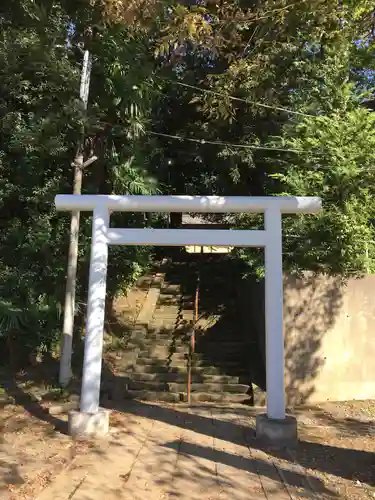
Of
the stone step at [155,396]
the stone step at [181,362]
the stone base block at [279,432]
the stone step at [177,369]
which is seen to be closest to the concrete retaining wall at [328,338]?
the stone step at [177,369]

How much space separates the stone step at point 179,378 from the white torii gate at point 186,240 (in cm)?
279

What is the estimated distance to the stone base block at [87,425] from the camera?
594 centimetres

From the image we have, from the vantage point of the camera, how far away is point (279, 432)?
5.83 meters

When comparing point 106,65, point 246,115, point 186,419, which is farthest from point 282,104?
point 186,419

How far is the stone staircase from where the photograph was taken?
8.44m

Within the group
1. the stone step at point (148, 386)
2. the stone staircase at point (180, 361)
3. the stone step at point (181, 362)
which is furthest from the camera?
the stone step at point (181, 362)

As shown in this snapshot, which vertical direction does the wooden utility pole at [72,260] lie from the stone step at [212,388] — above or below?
above

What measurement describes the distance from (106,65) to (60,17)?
114 centimetres

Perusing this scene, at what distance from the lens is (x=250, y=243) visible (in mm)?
6418

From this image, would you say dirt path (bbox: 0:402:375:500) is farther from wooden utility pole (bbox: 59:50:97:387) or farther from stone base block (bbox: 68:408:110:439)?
wooden utility pole (bbox: 59:50:97:387)

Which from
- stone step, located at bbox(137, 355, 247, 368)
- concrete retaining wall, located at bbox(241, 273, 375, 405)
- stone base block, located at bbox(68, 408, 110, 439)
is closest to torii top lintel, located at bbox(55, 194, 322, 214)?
concrete retaining wall, located at bbox(241, 273, 375, 405)

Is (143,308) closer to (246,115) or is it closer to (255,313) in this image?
(255,313)

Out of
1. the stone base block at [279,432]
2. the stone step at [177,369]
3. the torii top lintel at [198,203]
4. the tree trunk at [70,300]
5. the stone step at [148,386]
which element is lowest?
the stone base block at [279,432]

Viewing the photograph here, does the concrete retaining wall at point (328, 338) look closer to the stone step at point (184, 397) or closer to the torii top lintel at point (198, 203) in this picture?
the stone step at point (184, 397)
